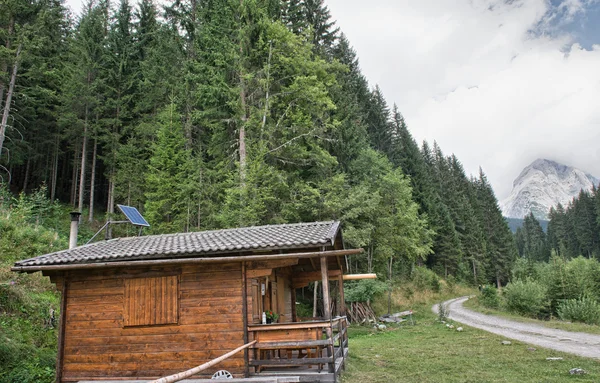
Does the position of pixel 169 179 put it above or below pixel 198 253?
above

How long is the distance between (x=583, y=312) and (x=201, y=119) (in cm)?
2307

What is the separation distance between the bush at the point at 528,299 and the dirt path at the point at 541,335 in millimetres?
2222

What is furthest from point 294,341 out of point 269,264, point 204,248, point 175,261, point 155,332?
point 155,332

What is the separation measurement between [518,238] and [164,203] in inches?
4276

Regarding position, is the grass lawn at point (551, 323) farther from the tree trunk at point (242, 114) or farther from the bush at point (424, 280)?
the tree trunk at point (242, 114)

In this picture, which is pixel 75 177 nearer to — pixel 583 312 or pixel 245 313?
pixel 245 313

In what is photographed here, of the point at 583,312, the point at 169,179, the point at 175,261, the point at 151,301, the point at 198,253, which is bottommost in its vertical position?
the point at 583,312

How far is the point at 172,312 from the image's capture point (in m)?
9.07

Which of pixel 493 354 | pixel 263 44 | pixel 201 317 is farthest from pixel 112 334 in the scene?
pixel 263 44

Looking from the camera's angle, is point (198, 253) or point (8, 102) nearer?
point (198, 253)

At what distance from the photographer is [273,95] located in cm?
2078

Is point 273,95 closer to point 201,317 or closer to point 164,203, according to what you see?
point 164,203

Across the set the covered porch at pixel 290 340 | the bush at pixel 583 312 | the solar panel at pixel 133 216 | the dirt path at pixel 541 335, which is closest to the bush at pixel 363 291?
the dirt path at pixel 541 335

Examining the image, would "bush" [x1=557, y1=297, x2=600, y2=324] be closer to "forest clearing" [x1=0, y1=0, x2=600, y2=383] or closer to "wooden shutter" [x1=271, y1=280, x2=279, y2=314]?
"forest clearing" [x1=0, y1=0, x2=600, y2=383]
